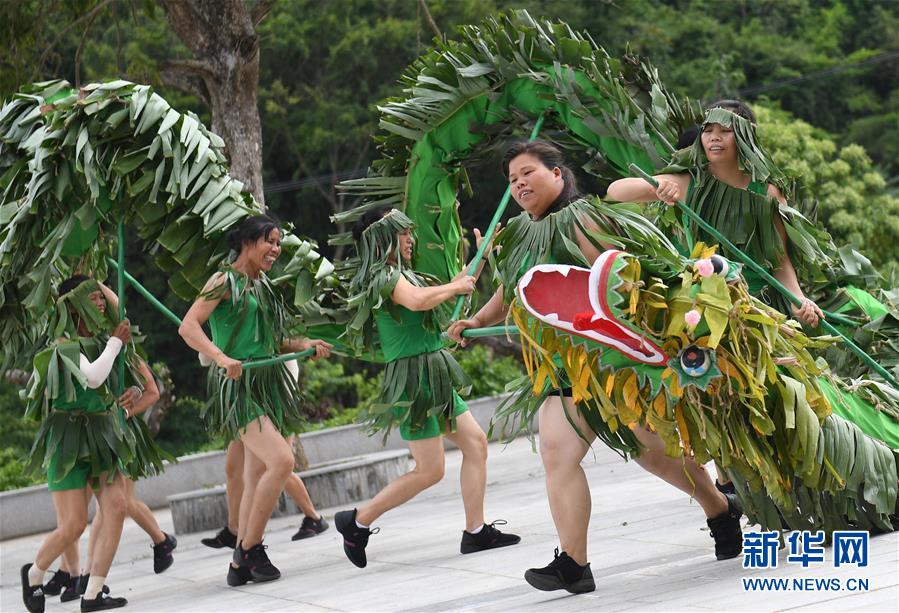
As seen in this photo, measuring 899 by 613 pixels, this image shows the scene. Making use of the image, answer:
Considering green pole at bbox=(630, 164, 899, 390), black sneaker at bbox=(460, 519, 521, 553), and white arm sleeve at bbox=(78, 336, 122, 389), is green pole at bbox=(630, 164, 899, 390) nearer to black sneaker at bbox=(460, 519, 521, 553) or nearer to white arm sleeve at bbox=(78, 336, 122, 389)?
black sneaker at bbox=(460, 519, 521, 553)

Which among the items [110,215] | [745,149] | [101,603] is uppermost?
[745,149]

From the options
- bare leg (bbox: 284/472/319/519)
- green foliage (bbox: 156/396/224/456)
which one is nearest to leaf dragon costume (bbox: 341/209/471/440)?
bare leg (bbox: 284/472/319/519)

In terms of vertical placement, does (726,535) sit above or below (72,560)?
above

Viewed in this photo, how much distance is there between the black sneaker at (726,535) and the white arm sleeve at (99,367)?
3.03 metres

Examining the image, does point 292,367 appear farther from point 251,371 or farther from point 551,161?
point 551,161

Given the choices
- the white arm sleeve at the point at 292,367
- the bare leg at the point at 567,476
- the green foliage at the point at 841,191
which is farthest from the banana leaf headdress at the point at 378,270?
the green foliage at the point at 841,191

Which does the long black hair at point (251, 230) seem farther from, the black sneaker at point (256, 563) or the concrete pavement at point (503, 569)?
A: the concrete pavement at point (503, 569)

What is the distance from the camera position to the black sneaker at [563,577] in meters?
4.47

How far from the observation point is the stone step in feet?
29.8

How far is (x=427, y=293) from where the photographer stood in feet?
18.4

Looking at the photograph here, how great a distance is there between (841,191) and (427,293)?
13.0 metres

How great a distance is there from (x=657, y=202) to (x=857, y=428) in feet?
4.75

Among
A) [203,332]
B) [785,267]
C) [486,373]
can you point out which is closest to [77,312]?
[203,332]

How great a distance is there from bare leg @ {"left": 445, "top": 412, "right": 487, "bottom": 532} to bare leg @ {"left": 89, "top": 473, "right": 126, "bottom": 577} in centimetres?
172
